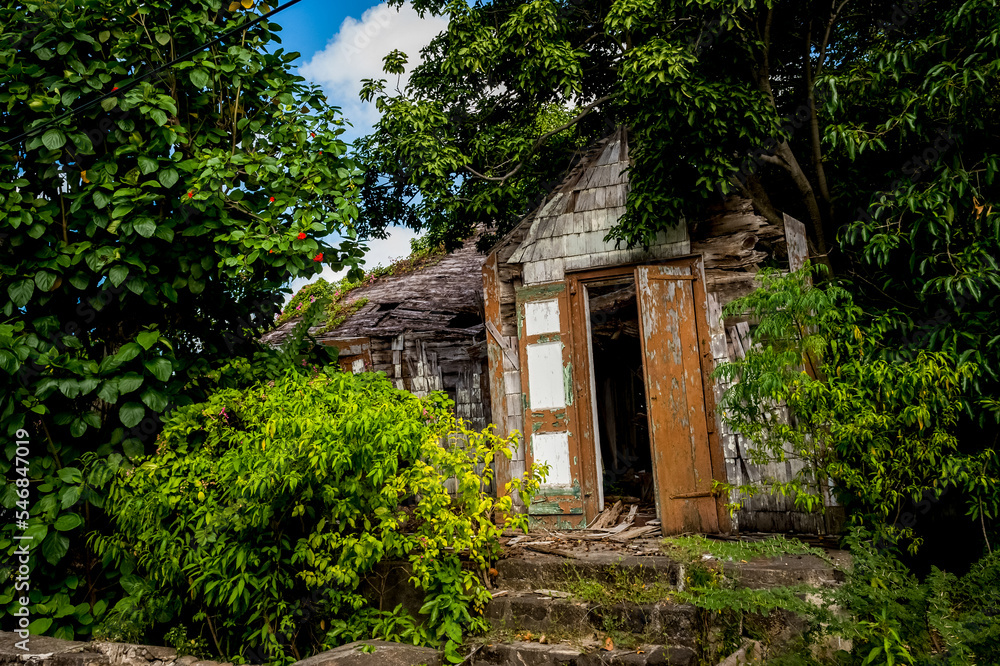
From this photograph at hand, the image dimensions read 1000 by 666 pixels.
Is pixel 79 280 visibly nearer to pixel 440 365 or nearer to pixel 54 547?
pixel 54 547

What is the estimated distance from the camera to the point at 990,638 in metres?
3.09

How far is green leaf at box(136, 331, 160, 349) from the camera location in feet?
16.8

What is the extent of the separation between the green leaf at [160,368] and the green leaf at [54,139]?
177 centimetres

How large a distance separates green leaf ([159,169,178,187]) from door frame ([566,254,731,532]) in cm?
375

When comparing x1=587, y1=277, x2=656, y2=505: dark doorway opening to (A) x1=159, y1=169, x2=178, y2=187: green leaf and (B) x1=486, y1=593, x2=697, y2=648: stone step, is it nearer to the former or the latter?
(B) x1=486, y1=593, x2=697, y2=648: stone step

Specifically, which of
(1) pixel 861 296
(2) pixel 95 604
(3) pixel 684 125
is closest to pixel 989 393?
(1) pixel 861 296

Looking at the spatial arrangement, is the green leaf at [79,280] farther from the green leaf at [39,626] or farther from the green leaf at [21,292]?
the green leaf at [39,626]

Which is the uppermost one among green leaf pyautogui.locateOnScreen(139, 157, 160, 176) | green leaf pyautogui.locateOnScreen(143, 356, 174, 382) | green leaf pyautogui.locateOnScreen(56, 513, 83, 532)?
green leaf pyautogui.locateOnScreen(139, 157, 160, 176)

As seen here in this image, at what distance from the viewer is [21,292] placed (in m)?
5.04

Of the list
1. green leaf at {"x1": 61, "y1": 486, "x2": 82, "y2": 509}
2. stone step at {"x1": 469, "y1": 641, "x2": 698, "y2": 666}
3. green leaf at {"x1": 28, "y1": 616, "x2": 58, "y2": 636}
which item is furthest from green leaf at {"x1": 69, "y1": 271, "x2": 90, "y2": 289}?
stone step at {"x1": 469, "y1": 641, "x2": 698, "y2": 666}

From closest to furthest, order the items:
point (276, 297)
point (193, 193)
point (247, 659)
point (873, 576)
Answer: point (873, 576), point (247, 659), point (193, 193), point (276, 297)

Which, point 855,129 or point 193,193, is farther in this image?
point 855,129

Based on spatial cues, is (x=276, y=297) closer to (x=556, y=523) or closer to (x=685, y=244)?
(x=556, y=523)

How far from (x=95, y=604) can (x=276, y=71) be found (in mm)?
4700
